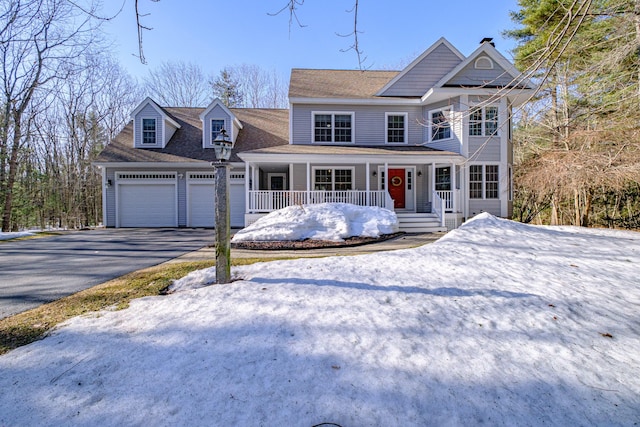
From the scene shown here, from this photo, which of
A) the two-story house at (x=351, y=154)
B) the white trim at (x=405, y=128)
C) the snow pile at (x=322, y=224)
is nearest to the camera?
the snow pile at (x=322, y=224)

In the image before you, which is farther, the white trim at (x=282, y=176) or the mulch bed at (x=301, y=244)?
the white trim at (x=282, y=176)

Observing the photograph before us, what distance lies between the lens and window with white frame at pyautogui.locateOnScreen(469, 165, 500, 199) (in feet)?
43.2

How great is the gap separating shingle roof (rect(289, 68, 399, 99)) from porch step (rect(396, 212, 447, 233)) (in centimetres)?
640

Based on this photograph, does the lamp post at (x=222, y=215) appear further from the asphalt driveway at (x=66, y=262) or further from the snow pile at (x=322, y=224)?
the snow pile at (x=322, y=224)

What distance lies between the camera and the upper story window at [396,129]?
47.0 feet

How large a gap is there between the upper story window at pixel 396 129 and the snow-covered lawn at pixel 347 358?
10.9 metres

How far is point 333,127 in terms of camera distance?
14.1 meters

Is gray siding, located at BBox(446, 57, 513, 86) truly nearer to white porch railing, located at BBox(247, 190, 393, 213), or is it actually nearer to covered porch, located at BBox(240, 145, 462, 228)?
covered porch, located at BBox(240, 145, 462, 228)

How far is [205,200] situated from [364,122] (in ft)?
29.4

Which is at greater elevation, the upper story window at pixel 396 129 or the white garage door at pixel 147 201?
the upper story window at pixel 396 129

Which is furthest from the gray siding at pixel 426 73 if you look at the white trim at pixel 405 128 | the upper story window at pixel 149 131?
the upper story window at pixel 149 131

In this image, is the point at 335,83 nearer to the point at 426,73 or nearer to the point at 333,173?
the point at 426,73

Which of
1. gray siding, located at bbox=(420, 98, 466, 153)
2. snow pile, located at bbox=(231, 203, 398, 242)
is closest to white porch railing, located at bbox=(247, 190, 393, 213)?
snow pile, located at bbox=(231, 203, 398, 242)

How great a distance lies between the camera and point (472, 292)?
394 cm
